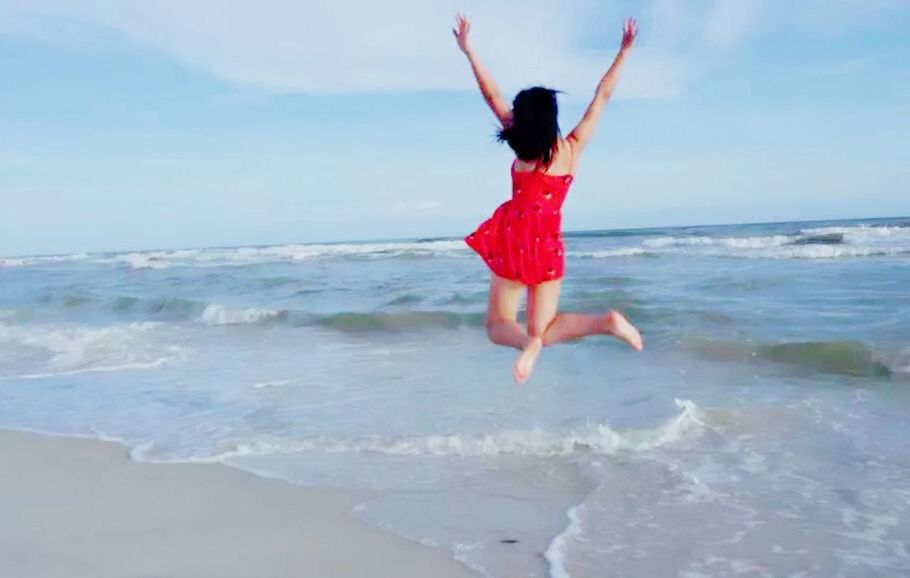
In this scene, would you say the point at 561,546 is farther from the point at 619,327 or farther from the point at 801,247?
the point at 801,247

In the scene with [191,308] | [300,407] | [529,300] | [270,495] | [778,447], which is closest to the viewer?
[529,300]

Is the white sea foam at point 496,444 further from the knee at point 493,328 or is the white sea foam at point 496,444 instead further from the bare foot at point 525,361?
the bare foot at point 525,361

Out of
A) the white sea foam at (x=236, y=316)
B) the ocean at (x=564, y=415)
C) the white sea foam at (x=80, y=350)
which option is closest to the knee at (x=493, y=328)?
the ocean at (x=564, y=415)

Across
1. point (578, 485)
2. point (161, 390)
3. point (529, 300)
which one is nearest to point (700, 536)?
point (578, 485)

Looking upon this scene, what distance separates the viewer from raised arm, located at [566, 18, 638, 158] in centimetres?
397

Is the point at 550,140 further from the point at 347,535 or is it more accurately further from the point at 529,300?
the point at 347,535

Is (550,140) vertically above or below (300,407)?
above

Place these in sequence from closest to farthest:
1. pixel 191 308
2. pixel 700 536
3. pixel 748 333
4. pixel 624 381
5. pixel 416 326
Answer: pixel 700 536 < pixel 624 381 < pixel 748 333 < pixel 416 326 < pixel 191 308

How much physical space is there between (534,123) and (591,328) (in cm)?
100

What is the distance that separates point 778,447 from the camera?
6488mm

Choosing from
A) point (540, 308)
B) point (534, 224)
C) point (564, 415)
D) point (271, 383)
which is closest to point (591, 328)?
point (540, 308)

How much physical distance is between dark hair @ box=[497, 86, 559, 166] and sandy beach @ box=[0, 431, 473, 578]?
2.06m

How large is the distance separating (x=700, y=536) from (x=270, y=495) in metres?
2.62

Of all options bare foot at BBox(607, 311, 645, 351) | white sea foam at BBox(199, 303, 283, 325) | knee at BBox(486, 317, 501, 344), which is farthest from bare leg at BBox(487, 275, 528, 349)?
white sea foam at BBox(199, 303, 283, 325)
